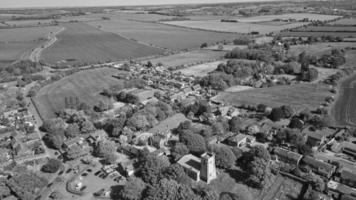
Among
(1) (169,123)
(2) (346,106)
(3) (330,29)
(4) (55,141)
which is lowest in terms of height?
(4) (55,141)

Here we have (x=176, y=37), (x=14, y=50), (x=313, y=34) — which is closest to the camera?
(x=14, y=50)

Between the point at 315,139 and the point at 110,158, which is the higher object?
the point at 315,139

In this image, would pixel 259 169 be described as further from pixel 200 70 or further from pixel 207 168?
pixel 200 70

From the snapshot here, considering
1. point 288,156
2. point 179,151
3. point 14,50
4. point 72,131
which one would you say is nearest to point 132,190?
point 179,151

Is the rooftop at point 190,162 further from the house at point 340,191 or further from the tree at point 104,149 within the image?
the house at point 340,191

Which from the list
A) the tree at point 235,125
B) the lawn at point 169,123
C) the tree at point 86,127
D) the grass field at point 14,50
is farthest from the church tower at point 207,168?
the grass field at point 14,50

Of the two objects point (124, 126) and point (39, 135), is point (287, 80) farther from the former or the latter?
point (39, 135)

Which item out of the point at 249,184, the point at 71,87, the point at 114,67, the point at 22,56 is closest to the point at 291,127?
the point at 249,184
